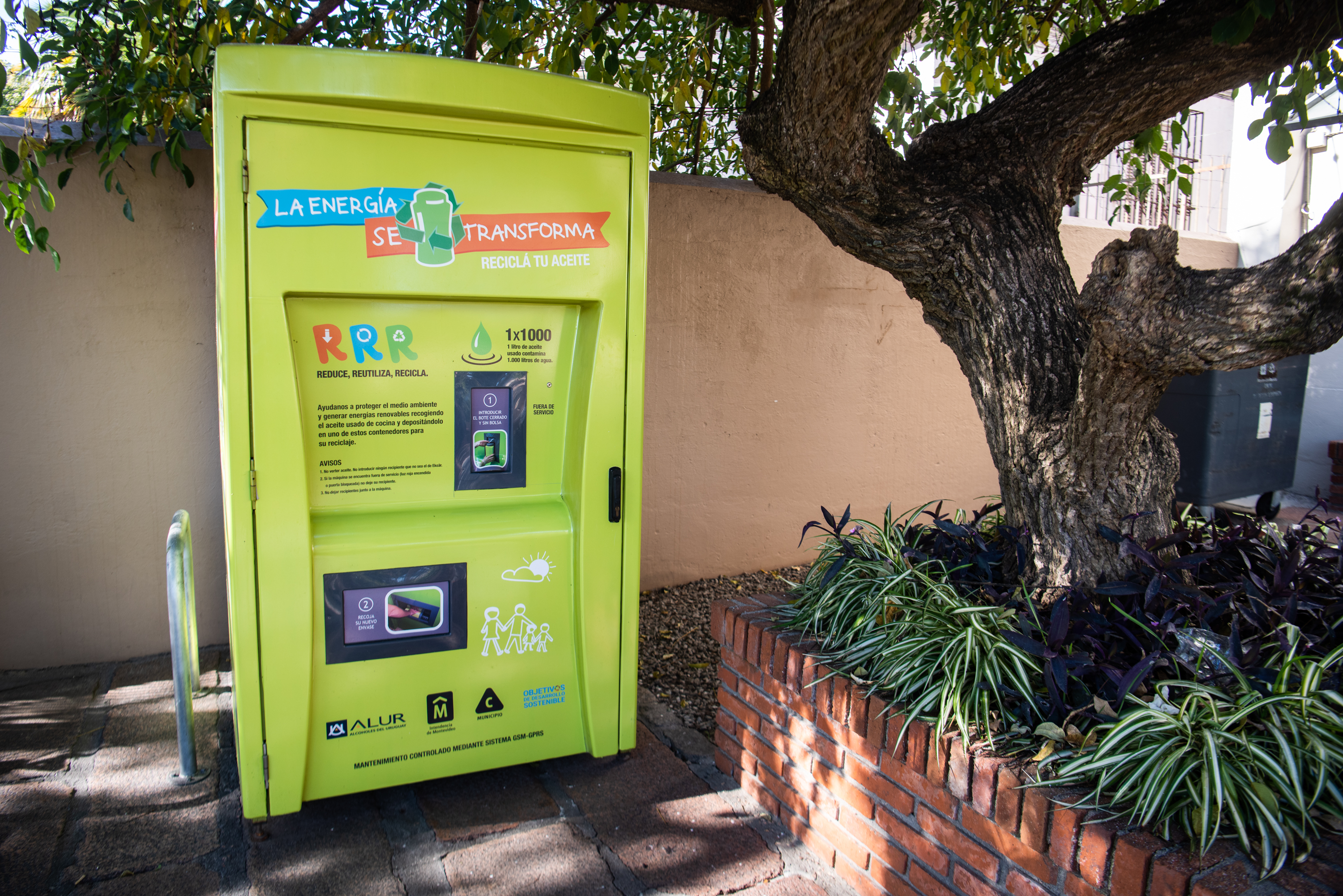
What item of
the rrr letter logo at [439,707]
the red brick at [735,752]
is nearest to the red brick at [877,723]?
the red brick at [735,752]

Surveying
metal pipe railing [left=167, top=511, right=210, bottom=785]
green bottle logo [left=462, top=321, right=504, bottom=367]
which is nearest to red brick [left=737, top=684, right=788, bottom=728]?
green bottle logo [left=462, top=321, right=504, bottom=367]

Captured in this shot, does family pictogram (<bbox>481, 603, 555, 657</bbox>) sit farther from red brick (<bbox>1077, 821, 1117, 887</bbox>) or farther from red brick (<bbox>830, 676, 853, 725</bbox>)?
red brick (<bbox>1077, 821, 1117, 887</bbox>)

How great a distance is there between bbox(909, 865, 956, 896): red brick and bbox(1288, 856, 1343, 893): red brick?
31.0 inches

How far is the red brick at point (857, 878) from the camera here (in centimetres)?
241

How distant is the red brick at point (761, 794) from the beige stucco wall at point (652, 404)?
2.00 m

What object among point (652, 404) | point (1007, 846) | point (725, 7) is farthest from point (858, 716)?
point (725, 7)

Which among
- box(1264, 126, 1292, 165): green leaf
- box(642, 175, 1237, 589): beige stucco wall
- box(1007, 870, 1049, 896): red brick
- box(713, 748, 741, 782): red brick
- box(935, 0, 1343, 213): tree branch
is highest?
box(935, 0, 1343, 213): tree branch

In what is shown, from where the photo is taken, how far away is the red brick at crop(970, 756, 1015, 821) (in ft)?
6.62

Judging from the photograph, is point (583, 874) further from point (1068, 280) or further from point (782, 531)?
point (782, 531)

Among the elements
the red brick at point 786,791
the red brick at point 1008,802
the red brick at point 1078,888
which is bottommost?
the red brick at point 786,791

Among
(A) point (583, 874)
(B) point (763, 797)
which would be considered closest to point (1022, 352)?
(B) point (763, 797)

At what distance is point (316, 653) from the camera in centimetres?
258

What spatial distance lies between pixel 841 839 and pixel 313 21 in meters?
3.70

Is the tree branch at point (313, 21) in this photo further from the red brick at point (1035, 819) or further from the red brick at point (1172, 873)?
the red brick at point (1172, 873)
